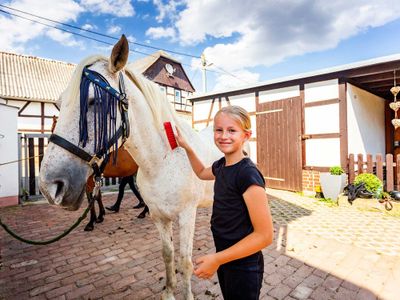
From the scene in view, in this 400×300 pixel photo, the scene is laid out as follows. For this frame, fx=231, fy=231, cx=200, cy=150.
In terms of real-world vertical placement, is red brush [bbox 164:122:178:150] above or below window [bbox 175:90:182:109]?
below

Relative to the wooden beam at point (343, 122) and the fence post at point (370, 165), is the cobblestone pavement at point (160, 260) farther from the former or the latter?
the wooden beam at point (343, 122)

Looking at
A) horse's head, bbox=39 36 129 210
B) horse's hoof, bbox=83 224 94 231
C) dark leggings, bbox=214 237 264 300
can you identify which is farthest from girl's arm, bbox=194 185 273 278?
horse's hoof, bbox=83 224 94 231

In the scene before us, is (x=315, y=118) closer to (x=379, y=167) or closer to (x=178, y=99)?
(x=379, y=167)

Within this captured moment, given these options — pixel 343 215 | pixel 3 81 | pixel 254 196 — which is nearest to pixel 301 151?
pixel 343 215

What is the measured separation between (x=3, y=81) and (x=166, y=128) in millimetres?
19647

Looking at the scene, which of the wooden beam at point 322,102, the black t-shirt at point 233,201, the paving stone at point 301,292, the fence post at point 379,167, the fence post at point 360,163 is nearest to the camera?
the black t-shirt at point 233,201

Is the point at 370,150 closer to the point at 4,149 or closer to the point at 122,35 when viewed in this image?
the point at 122,35

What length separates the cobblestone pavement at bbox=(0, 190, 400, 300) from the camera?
7.93 ft

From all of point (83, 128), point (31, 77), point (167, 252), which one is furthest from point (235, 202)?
point (31, 77)

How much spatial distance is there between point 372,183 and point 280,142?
9.38 ft

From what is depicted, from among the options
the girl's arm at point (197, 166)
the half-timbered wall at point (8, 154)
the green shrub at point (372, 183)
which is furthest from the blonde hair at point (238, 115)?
the half-timbered wall at point (8, 154)

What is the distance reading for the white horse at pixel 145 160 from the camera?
125cm

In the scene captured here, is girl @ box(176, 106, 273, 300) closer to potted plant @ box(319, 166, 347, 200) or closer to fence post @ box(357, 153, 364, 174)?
potted plant @ box(319, 166, 347, 200)

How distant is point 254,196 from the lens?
3.66 ft
